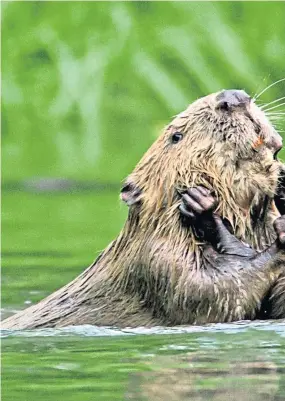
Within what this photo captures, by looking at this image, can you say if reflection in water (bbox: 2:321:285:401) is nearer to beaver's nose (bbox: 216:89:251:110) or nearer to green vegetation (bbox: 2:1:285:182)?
beaver's nose (bbox: 216:89:251:110)

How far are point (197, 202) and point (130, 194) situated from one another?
41 cm

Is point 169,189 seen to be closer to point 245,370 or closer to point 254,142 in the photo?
point 254,142

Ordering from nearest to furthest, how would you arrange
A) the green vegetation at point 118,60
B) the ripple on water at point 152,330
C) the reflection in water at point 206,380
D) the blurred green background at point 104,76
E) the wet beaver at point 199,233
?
the reflection in water at point 206,380, the ripple on water at point 152,330, the wet beaver at point 199,233, the blurred green background at point 104,76, the green vegetation at point 118,60

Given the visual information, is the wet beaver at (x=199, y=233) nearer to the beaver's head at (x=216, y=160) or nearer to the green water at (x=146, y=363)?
the beaver's head at (x=216, y=160)

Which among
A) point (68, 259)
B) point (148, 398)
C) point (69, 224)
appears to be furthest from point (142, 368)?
point (69, 224)

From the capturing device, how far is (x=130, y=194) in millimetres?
6203

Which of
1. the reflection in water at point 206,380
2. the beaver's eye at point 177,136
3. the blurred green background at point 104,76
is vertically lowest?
the reflection in water at point 206,380

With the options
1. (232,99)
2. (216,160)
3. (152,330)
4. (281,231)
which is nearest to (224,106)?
(232,99)

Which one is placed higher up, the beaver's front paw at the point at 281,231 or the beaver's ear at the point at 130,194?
the beaver's ear at the point at 130,194

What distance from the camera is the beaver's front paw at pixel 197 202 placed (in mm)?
5879

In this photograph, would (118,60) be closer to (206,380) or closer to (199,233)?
(199,233)

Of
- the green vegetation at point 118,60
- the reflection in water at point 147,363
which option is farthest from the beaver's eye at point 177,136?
the green vegetation at point 118,60

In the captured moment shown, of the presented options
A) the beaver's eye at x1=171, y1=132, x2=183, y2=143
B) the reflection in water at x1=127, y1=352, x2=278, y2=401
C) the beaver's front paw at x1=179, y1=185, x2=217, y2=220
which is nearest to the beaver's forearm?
the beaver's front paw at x1=179, y1=185, x2=217, y2=220

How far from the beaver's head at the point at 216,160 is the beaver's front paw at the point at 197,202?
0.21ft
